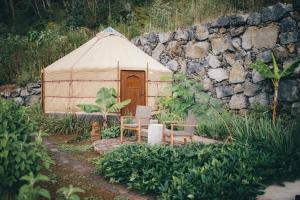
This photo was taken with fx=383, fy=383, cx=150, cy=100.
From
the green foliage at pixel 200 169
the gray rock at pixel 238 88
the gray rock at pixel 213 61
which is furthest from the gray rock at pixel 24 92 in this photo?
the green foliage at pixel 200 169

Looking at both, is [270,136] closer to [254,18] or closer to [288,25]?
[288,25]

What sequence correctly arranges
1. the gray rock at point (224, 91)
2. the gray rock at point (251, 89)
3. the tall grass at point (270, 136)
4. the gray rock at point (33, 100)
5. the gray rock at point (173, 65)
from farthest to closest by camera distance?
the gray rock at point (33, 100) < the gray rock at point (173, 65) < the gray rock at point (224, 91) < the gray rock at point (251, 89) < the tall grass at point (270, 136)

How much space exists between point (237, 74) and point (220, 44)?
Result: 0.92 metres

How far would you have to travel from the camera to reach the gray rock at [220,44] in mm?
8719

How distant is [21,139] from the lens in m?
3.55

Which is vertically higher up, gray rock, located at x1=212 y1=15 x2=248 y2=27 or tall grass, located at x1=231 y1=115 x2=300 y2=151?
gray rock, located at x1=212 y1=15 x2=248 y2=27

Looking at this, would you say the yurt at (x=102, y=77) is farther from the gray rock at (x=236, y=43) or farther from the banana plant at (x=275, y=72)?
the banana plant at (x=275, y=72)

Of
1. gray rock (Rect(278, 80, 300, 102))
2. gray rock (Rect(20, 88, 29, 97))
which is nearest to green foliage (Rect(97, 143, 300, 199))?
gray rock (Rect(278, 80, 300, 102))

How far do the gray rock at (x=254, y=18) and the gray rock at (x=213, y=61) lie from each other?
49.4 inches

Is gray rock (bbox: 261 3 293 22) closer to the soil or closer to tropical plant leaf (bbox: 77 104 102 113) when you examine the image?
tropical plant leaf (bbox: 77 104 102 113)

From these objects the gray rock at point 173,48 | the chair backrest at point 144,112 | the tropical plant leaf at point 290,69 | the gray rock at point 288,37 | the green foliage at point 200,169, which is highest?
the gray rock at point 173,48

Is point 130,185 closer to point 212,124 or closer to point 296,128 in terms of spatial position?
point 296,128

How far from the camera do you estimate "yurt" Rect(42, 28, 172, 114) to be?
9.64 meters

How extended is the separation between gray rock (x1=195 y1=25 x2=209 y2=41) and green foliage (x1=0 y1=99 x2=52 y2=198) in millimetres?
6401
